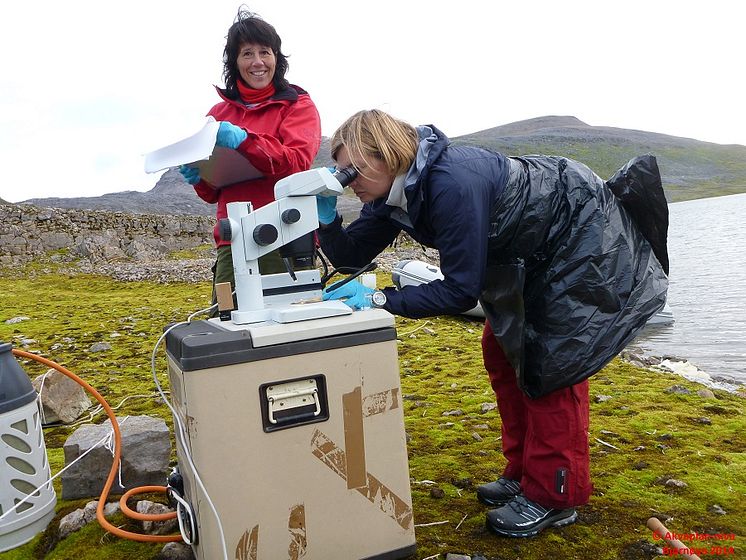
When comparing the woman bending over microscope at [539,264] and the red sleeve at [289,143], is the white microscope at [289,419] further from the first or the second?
the red sleeve at [289,143]

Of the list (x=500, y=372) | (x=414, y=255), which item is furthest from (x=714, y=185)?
(x=500, y=372)

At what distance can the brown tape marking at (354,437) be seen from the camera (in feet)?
5.90

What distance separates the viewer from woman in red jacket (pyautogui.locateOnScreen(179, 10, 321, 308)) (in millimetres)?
A: 2602

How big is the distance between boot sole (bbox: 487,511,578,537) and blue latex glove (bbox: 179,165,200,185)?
1.88 meters

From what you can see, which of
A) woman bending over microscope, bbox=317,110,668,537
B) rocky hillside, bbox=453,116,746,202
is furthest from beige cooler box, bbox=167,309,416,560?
rocky hillside, bbox=453,116,746,202

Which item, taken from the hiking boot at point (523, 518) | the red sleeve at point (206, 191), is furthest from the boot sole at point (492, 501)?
the red sleeve at point (206, 191)

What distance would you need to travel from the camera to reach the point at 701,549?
2.00m

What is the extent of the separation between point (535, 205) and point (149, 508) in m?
1.88

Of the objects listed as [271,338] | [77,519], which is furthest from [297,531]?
[77,519]

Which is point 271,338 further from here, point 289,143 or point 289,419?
point 289,143

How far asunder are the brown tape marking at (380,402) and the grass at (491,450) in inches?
23.6

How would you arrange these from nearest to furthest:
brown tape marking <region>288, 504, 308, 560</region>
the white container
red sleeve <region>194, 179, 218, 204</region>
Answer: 1. brown tape marking <region>288, 504, 308, 560</region>
2. the white container
3. red sleeve <region>194, 179, 218, 204</region>

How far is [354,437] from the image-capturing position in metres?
1.82

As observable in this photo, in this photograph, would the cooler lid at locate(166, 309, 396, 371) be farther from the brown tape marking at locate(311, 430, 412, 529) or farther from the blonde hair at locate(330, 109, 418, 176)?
the blonde hair at locate(330, 109, 418, 176)
